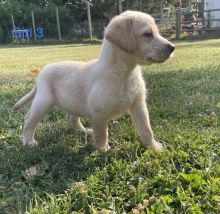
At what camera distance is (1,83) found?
6375 millimetres

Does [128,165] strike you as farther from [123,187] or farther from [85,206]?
[85,206]

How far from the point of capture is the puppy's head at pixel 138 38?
2.79 m

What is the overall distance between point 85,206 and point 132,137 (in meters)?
1.22

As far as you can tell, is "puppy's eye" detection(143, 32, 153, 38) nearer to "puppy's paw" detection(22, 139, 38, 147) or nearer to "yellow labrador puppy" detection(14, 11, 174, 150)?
"yellow labrador puppy" detection(14, 11, 174, 150)

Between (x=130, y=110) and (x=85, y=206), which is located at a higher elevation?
(x=130, y=110)

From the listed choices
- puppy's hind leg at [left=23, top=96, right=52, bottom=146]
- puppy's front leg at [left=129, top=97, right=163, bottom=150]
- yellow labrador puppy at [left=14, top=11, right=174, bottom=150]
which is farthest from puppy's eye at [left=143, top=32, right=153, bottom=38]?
puppy's hind leg at [left=23, top=96, right=52, bottom=146]

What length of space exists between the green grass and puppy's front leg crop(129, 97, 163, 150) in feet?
0.27

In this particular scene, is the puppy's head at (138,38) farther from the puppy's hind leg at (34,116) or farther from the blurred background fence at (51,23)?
the blurred background fence at (51,23)

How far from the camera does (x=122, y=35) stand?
279 cm

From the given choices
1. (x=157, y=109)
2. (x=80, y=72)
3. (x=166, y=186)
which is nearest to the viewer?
(x=166, y=186)

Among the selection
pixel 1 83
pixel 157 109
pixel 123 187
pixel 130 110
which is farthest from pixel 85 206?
pixel 1 83

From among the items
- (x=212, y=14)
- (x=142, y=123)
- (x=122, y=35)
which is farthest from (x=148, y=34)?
(x=212, y=14)

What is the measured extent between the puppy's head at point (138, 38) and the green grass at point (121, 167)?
689 mm

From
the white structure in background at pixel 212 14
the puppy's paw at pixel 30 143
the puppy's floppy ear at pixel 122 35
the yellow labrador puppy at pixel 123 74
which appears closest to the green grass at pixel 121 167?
the puppy's paw at pixel 30 143
